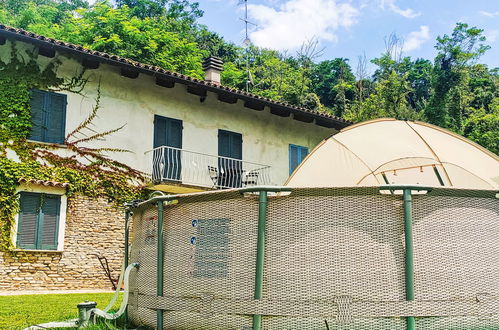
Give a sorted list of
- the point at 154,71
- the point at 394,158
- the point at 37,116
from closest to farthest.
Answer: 1. the point at 394,158
2. the point at 37,116
3. the point at 154,71

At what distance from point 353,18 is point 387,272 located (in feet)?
159

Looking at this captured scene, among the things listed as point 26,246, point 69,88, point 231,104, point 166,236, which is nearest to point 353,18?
point 231,104

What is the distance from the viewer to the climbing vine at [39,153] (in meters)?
13.4

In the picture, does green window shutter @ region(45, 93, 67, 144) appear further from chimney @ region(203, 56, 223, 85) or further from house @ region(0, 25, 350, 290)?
chimney @ region(203, 56, 223, 85)

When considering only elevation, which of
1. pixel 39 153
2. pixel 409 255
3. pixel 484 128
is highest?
pixel 484 128

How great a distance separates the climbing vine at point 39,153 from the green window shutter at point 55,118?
21 cm

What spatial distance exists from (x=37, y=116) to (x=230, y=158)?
6.29 meters

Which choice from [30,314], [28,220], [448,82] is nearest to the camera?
[30,314]

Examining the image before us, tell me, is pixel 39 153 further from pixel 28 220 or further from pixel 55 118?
pixel 28 220

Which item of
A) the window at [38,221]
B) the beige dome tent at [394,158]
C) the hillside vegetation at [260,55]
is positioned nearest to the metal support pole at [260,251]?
the beige dome tent at [394,158]

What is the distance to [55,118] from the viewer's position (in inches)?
576

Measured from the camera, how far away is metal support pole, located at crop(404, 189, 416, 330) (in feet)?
11.7

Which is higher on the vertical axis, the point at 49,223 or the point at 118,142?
the point at 118,142

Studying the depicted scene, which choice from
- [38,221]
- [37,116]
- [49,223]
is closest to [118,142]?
[37,116]
